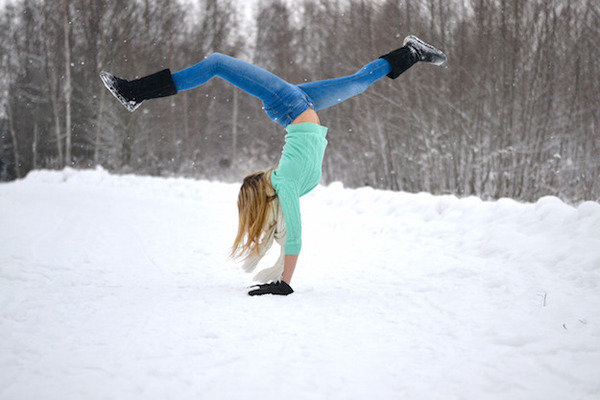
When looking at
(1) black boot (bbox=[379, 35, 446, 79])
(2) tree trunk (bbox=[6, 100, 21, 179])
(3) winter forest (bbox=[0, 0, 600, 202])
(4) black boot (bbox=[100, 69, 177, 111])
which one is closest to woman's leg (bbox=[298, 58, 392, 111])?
(1) black boot (bbox=[379, 35, 446, 79])

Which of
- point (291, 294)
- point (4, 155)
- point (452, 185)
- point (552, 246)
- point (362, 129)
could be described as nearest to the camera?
point (291, 294)

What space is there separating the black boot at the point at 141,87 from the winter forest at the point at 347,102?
6879mm

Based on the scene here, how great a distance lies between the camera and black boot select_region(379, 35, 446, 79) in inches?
132

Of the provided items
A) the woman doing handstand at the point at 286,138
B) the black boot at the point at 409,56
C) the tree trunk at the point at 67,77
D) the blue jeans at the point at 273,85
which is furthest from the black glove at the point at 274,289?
the tree trunk at the point at 67,77

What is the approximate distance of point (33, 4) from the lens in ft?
70.4

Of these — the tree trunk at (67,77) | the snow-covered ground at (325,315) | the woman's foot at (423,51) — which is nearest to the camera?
the snow-covered ground at (325,315)

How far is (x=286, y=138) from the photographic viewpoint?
2.96 m

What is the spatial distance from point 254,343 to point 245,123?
20.5 metres

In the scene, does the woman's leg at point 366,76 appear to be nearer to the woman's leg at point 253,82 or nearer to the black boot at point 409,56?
the black boot at point 409,56

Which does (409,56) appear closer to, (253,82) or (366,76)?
(366,76)

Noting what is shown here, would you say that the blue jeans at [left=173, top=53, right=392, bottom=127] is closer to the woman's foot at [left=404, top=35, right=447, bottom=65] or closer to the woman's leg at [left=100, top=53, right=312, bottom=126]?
the woman's leg at [left=100, top=53, right=312, bottom=126]

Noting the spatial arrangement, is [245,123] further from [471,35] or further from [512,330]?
[512,330]

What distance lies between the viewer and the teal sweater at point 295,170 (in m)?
2.81

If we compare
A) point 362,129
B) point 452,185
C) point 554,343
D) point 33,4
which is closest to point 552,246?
point 554,343
